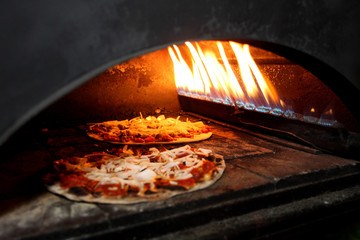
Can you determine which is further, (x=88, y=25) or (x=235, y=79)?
(x=235, y=79)

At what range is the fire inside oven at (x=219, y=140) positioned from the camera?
239 cm

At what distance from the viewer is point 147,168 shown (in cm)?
307

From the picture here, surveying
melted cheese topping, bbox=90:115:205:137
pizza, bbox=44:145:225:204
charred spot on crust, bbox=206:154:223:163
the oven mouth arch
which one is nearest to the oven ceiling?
the oven mouth arch

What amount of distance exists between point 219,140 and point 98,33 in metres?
2.58

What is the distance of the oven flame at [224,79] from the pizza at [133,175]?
140 centimetres

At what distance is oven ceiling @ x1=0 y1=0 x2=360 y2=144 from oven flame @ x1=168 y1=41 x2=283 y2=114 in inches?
51.4

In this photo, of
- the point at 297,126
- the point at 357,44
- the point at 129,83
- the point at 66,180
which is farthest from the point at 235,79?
the point at 66,180

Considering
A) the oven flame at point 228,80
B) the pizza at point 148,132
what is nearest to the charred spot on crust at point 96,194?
the pizza at point 148,132

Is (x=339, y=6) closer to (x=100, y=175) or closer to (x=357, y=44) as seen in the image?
(x=357, y=44)

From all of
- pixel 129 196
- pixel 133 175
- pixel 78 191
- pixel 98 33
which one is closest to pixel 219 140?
pixel 133 175

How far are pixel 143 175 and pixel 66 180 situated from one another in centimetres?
66

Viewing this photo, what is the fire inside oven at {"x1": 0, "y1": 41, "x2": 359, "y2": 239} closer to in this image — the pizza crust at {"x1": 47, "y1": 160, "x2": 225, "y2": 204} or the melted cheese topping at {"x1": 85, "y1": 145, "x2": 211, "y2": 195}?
the pizza crust at {"x1": 47, "y1": 160, "x2": 225, "y2": 204}

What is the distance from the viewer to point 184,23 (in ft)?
7.95

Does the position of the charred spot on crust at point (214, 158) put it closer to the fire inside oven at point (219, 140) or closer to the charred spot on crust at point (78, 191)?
the fire inside oven at point (219, 140)
